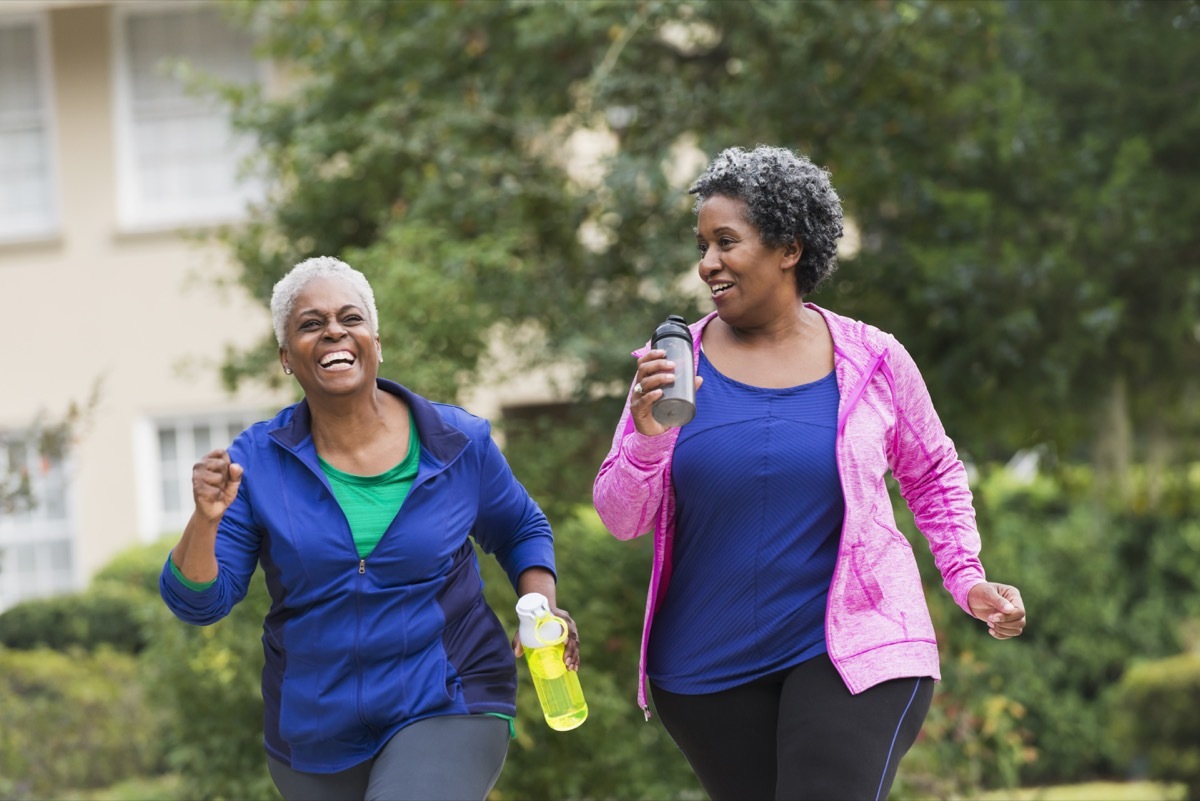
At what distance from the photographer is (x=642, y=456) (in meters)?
3.96

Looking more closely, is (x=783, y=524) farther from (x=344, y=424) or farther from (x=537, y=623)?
(x=344, y=424)

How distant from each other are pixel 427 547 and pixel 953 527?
1.36 meters

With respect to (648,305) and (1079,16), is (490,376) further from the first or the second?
(1079,16)

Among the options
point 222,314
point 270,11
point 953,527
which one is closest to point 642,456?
point 953,527

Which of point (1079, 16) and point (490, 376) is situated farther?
point (490, 376)

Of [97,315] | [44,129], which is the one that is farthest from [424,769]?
[44,129]

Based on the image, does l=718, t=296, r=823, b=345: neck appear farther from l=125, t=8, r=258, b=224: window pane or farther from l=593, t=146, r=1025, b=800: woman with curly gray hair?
l=125, t=8, r=258, b=224: window pane

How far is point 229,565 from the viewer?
3.89 metres

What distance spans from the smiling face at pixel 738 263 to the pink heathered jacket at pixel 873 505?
175 mm

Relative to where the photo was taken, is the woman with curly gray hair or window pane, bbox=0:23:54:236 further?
window pane, bbox=0:23:54:236

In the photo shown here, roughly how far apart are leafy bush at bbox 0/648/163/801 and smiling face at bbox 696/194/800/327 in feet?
18.8

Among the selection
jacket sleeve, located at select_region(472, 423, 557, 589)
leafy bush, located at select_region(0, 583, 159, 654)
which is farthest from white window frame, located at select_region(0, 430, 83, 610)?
jacket sleeve, located at select_region(472, 423, 557, 589)

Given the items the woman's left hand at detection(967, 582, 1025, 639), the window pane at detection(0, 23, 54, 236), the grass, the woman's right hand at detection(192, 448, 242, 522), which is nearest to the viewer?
the woman's right hand at detection(192, 448, 242, 522)

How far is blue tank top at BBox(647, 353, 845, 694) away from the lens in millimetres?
3992
